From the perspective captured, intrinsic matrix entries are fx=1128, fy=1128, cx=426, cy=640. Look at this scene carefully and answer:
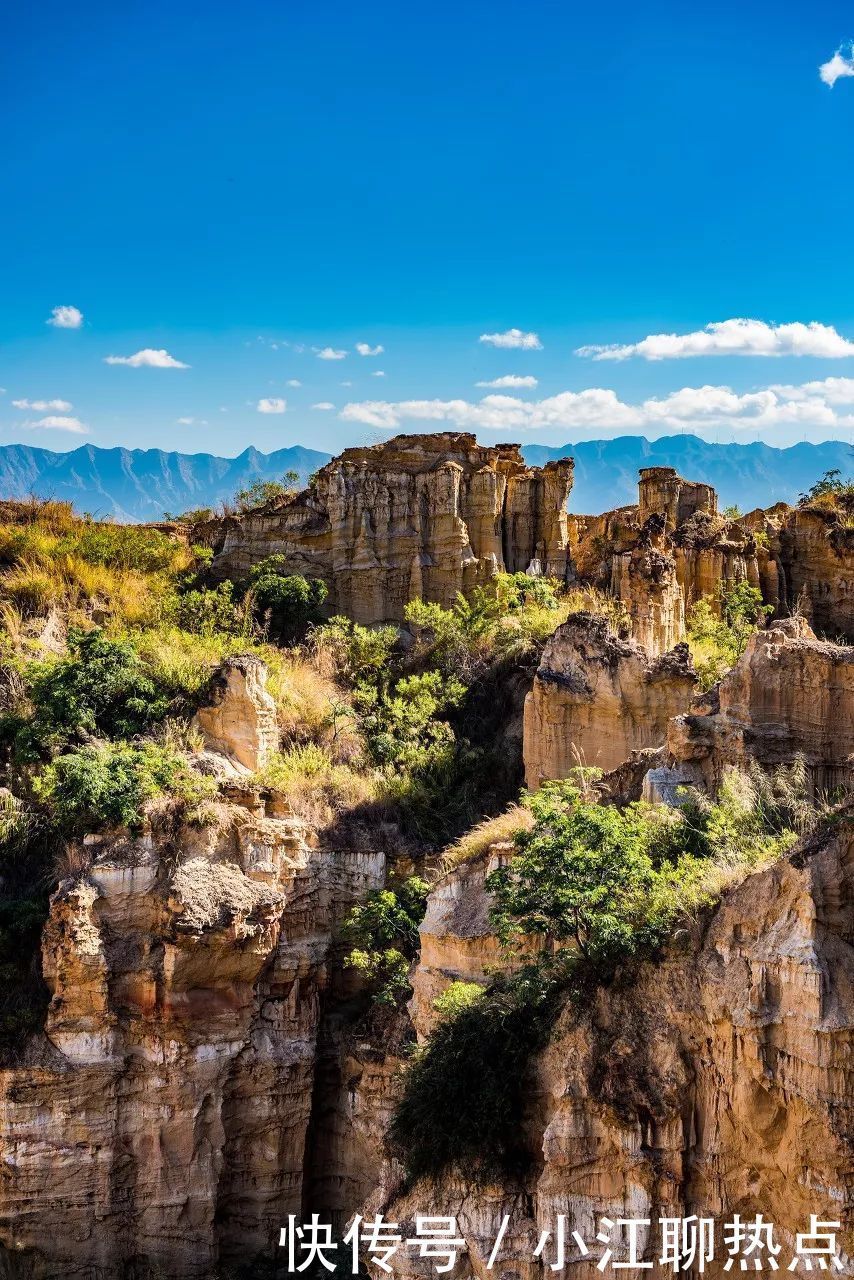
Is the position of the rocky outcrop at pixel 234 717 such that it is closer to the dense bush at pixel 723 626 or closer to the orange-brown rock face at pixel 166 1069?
the orange-brown rock face at pixel 166 1069

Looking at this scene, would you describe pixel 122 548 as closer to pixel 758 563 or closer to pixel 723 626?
pixel 723 626

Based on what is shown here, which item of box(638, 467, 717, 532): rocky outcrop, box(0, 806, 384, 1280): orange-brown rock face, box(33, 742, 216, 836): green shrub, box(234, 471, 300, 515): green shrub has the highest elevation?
box(234, 471, 300, 515): green shrub

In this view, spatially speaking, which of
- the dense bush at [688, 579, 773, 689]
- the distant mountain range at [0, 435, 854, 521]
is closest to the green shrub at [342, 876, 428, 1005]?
the dense bush at [688, 579, 773, 689]

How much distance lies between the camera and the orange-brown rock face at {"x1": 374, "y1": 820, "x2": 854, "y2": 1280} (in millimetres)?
10148

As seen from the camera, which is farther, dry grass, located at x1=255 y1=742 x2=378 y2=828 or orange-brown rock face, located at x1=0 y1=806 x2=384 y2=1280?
dry grass, located at x1=255 y1=742 x2=378 y2=828

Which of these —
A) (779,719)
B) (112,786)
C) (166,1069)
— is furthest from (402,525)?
(166,1069)

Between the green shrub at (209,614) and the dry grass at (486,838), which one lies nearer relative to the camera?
the dry grass at (486,838)

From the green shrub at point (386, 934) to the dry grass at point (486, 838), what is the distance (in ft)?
3.49

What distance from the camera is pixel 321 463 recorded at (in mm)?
168625

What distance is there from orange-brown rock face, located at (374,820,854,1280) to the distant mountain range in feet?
511

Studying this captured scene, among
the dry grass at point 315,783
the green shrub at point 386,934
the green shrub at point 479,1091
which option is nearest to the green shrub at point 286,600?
the dry grass at point 315,783

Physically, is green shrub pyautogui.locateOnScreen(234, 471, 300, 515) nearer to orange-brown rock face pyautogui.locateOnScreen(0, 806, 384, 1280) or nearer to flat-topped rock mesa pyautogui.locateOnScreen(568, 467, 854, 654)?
flat-topped rock mesa pyautogui.locateOnScreen(568, 467, 854, 654)

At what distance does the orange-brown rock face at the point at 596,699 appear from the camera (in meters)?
18.6

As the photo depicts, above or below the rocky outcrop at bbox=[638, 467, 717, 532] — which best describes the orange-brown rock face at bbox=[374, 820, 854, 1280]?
below
